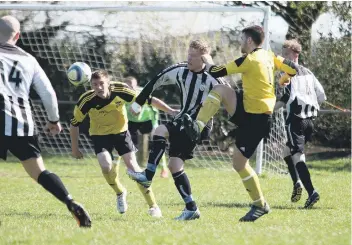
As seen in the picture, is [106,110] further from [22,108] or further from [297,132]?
[297,132]

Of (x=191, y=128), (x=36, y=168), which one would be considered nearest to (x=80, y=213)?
(x=36, y=168)

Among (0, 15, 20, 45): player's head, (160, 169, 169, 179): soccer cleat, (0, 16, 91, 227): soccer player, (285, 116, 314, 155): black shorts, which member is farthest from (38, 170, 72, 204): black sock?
(160, 169, 169, 179): soccer cleat

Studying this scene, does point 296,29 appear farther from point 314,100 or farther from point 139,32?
point 314,100

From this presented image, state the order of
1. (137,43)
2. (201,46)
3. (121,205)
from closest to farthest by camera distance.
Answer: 1. (201,46)
2. (121,205)
3. (137,43)

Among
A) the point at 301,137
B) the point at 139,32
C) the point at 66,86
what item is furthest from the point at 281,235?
the point at 66,86

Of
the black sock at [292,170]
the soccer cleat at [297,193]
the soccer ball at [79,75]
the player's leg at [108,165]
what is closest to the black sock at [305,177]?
the soccer cleat at [297,193]

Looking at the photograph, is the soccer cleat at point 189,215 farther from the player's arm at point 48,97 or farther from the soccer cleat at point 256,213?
the player's arm at point 48,97

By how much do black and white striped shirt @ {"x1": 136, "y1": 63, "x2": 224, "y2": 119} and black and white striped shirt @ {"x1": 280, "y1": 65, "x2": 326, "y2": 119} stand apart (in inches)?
86.3

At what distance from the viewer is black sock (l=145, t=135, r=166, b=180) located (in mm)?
7773

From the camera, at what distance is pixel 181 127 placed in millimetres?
7754

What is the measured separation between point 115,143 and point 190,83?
56.2 inches

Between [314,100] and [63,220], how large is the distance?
4104 millimetres

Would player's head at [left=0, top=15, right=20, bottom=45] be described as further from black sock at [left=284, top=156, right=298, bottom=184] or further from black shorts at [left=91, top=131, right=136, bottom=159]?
black sock at [left=284, top=156, right=298, bottom=184]

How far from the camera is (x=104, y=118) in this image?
8992 millimetres
